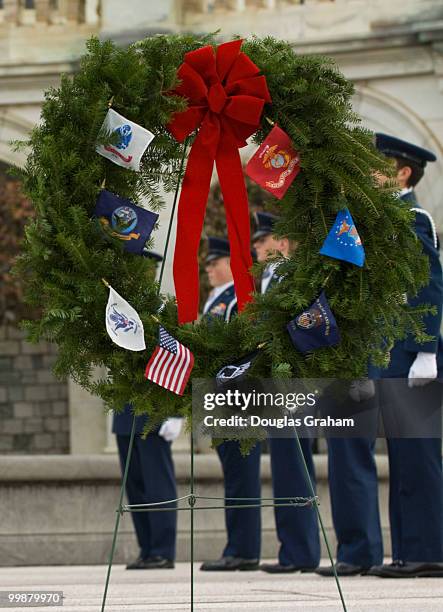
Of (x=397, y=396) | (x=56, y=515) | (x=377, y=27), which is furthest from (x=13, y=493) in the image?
(x=377, y=27)

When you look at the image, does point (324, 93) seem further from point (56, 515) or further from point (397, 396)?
point (56, 515)

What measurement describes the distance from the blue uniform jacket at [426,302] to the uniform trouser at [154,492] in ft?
6.53

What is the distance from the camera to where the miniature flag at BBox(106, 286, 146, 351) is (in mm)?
4527

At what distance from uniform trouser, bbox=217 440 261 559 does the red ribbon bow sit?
8.30ft

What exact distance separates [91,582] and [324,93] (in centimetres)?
291

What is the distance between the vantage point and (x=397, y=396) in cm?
584

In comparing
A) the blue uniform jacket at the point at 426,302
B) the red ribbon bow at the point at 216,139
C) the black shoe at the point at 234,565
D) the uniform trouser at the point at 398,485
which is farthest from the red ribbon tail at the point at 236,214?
the black shoe at the point at 234,565

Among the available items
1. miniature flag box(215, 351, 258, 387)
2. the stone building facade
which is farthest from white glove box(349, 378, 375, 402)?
the stone building facade

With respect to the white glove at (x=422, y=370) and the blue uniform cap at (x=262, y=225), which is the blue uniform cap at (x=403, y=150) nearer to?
the white glove at (x=422, y=370)

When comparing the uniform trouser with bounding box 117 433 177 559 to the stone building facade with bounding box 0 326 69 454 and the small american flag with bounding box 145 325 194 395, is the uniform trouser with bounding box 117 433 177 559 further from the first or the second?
the stone building facade with bounding box 0 326 69 454

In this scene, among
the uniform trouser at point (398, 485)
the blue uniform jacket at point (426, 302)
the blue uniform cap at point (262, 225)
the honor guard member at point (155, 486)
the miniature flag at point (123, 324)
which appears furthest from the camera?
the honor guard member at point (155, 486)

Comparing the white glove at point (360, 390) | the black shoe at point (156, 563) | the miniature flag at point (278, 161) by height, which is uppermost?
the miniature flag at point (278, 161)

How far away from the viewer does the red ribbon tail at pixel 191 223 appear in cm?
493

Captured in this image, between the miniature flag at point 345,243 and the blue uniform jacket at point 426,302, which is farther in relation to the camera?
the blue uniform jacket at point 426,302
